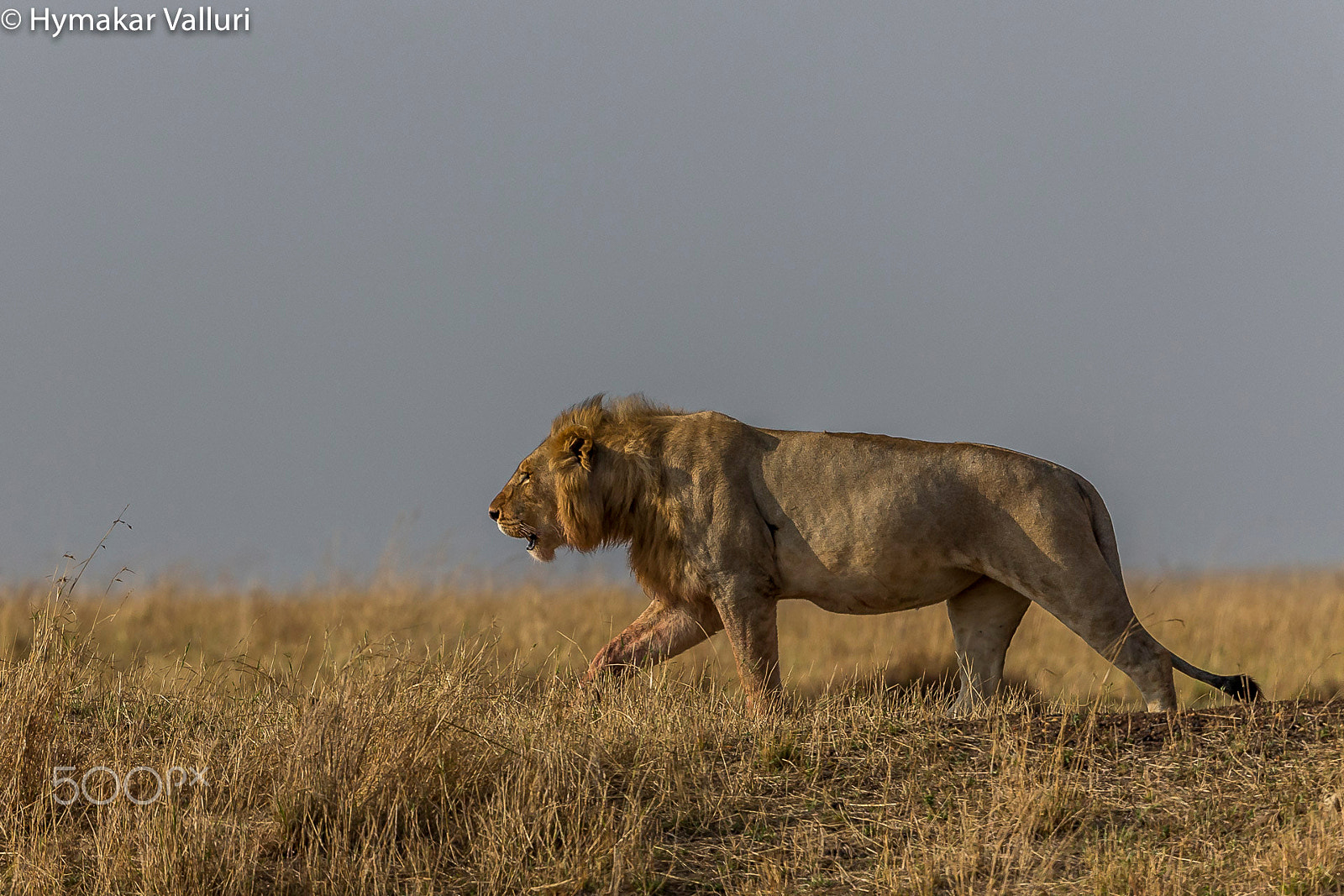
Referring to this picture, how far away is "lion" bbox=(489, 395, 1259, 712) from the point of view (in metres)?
7.74

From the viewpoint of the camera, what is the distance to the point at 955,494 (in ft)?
25.7

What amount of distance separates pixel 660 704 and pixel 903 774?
141 centimetres

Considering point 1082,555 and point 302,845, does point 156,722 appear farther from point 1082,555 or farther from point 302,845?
point 1082,555

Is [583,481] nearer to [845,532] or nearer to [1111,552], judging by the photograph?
[845,532]

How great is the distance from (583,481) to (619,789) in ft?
8.38

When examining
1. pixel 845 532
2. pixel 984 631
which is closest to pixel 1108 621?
pixel 984 631

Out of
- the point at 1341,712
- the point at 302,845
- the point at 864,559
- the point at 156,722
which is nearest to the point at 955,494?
the point at 864,559

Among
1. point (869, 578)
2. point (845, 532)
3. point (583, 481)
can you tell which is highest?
point (583, 481)

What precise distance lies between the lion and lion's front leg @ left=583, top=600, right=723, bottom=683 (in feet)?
0.61

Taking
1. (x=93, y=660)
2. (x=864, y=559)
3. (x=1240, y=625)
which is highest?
(x=864, y=559)

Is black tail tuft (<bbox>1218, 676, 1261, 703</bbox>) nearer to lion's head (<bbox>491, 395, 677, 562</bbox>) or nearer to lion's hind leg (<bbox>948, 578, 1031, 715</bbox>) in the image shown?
lion's hind leg (<bbox>948, 578, 1031, 715</bbox>)

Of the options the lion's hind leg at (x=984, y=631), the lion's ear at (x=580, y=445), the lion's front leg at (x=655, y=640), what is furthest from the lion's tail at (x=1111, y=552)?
the lion's ear at (x=580, y=445)

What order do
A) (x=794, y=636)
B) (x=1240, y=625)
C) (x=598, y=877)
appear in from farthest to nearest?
(x=1240, y=625) < (x=794, y=636) < (x=598, y=877)

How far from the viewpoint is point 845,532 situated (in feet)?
25.8
